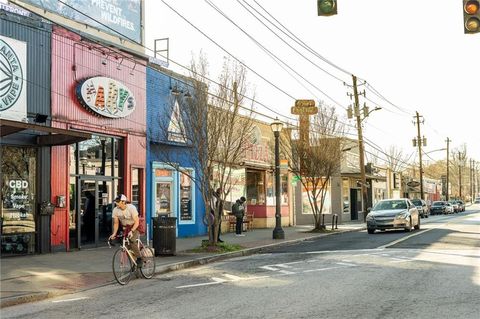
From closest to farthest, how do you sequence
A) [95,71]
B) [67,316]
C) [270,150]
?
[67,316], [95,71], [270,150]

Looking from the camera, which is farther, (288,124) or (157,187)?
(288,124)

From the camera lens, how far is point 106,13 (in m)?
19.3

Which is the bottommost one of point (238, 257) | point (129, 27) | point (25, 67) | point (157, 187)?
point (238, 257)

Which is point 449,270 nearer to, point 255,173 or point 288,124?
point 288,124

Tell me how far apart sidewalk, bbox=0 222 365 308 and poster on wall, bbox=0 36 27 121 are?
4.00m

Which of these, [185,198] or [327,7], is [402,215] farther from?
[327,7]

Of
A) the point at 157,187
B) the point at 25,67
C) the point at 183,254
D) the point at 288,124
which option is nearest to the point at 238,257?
the point at 183,254

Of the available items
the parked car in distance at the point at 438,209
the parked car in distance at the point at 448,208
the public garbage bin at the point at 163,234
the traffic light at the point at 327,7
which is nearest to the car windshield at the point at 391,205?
the public garbage bin at the point at 163,234

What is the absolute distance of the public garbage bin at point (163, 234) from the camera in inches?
591

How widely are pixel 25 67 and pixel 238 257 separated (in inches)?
323

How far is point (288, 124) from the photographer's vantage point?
90.8ft

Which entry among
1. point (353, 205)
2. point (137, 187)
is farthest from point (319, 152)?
point (353, 205)

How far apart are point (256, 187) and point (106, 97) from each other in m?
13.5

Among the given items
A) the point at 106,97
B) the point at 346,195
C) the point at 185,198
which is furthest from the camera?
the point at 346,195
